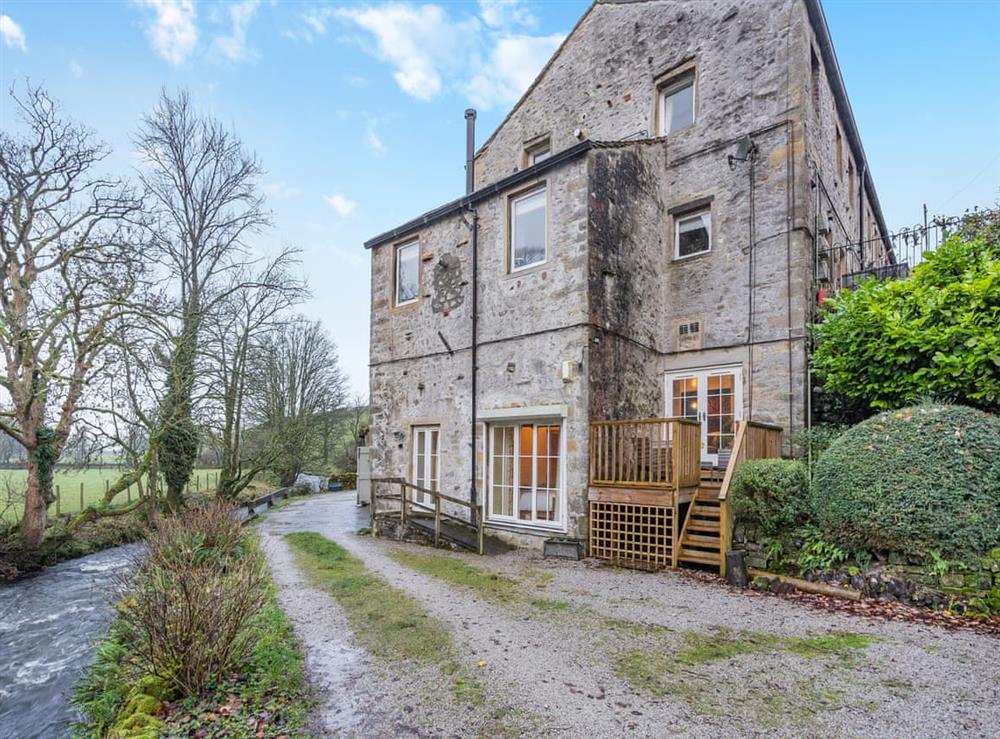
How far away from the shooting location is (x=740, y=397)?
9.66 metres

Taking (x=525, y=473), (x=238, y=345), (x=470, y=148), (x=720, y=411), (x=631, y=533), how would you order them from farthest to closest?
(x=238, y=345), (x=470, y=148), (x=720, y=411), (x=525, y=473), (x=631, y=533)

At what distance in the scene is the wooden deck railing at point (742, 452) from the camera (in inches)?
279

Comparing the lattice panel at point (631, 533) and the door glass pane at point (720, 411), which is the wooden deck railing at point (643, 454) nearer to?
the lattice panel at point (631, 533)

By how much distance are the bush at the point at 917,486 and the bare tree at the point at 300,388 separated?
1640cm

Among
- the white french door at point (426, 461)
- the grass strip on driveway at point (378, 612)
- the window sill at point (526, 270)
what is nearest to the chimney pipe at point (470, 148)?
the window sill at point (526, 270)

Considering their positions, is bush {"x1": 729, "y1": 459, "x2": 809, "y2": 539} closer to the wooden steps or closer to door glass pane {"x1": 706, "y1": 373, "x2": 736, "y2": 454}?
the wooden steps

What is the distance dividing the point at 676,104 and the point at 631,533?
29.2 feet

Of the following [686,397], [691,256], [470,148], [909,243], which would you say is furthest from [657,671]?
[470,148]

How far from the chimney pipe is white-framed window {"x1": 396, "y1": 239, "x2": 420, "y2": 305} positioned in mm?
3301

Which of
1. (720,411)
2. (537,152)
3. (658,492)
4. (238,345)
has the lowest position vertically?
(658,492)

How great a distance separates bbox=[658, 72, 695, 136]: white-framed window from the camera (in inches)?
431

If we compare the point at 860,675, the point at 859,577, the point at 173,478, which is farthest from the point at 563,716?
the point at 173,478

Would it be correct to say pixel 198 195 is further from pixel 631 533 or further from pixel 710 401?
pixel 631 533

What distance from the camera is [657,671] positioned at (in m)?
4.13
